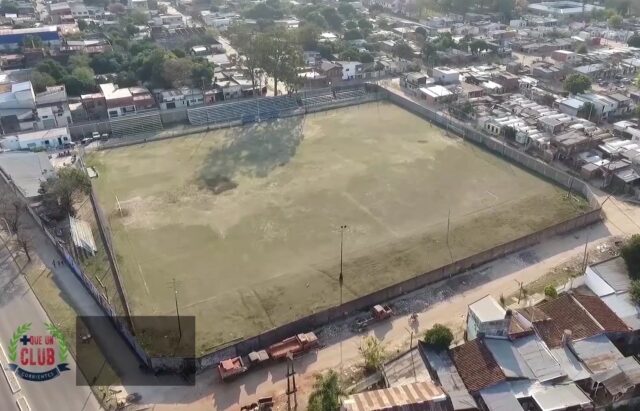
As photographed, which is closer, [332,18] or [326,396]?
[326,396]

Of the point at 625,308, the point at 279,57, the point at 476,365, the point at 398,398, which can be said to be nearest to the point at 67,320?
the point at 398,398

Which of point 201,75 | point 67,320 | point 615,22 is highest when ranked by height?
point 615,22

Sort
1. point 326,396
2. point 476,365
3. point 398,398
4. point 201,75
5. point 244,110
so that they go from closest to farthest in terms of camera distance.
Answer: point 326,396, point 398,398, point 476,365, point 244,110, point 201,75

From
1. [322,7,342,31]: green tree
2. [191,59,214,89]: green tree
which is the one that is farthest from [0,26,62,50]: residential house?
[322,7,342,31]: green tree

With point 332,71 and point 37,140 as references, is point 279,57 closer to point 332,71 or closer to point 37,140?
point 332,71

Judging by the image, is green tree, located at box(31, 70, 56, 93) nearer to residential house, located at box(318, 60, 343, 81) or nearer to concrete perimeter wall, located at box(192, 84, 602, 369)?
residential house, located at box(318, 60, 343, 81)

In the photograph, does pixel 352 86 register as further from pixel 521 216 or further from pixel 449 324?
pixel 449 324

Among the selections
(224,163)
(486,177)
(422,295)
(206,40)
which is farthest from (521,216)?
(206,40)
